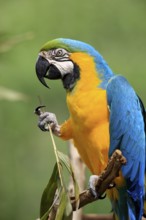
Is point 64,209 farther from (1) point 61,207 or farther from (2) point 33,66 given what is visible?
(2) point 33,66

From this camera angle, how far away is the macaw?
219cm

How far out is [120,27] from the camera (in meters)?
4.86

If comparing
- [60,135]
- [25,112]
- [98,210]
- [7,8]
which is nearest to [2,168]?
[25,112]

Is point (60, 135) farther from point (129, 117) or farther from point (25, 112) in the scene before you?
point (25, 112)

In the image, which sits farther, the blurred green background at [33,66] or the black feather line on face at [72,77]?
the blurred green background at [33,66]

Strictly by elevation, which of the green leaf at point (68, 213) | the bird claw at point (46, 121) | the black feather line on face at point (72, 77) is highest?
the black feather line on face at point (72, 77)

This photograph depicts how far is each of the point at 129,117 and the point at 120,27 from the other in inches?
107

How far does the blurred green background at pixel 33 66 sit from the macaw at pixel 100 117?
5.33ft

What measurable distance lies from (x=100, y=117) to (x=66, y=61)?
20 centimetres

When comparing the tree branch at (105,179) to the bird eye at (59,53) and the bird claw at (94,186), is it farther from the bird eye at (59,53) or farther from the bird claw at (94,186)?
the bird eye at (59,53)

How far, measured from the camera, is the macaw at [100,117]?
2.19m

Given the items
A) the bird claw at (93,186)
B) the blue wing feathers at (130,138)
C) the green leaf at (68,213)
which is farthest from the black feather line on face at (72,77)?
the green leaf at (68,213)

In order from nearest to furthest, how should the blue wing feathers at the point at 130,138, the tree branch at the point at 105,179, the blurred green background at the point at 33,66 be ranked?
the tree branch at the point at 105,179 → the blue wing feathers at the point at 130,138 → the blurred green background at the point at 33,66

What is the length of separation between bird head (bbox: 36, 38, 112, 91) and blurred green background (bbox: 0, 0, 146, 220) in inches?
64.6
